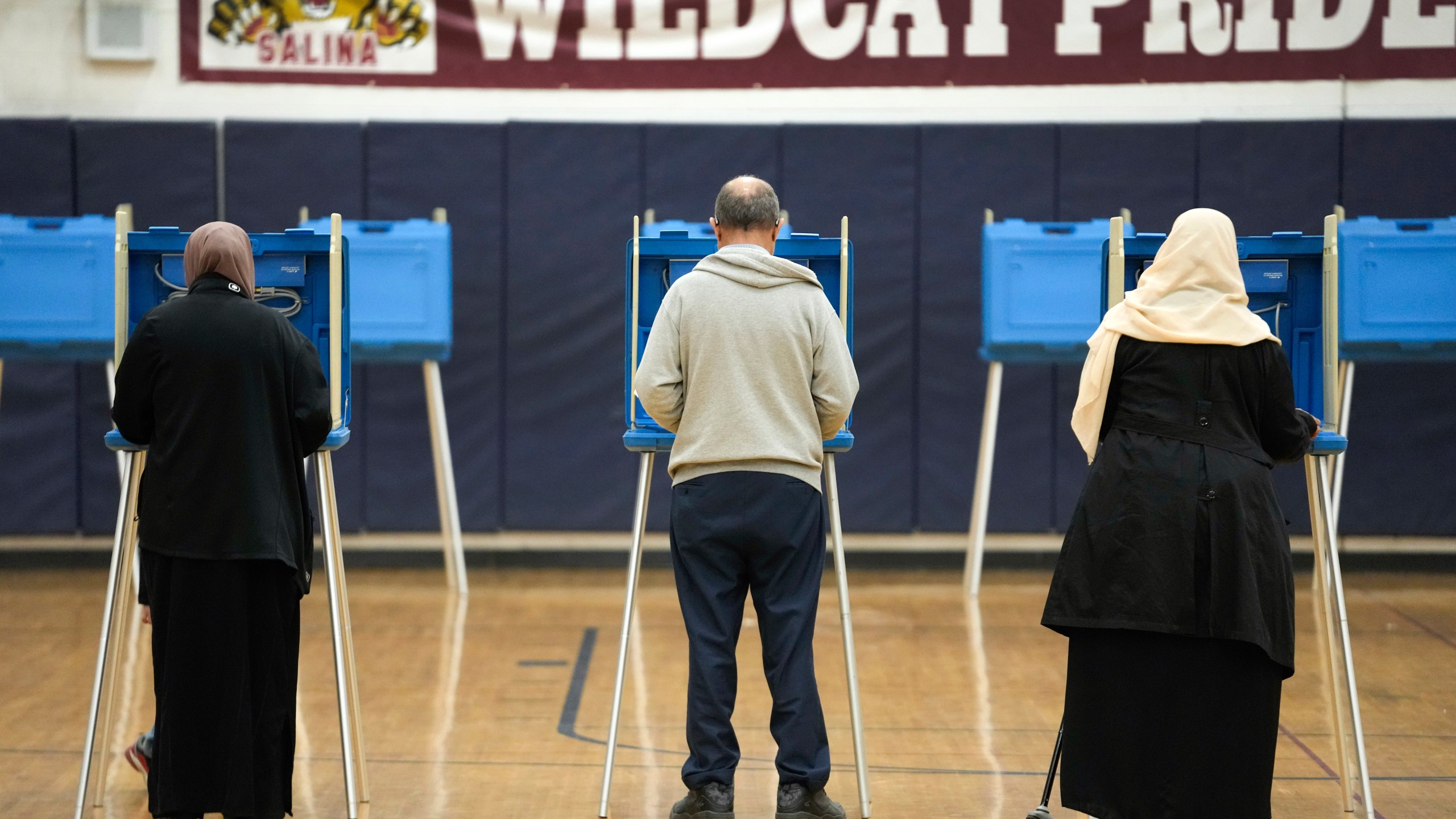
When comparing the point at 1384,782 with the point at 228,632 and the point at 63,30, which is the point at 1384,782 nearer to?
the point at 228,632

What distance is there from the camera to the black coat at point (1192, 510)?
246cm

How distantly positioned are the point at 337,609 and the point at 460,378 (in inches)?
138

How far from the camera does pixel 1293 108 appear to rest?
6223 millimetres

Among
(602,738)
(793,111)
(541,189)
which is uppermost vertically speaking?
(793,111)

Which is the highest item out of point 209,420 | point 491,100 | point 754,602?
point 491,100

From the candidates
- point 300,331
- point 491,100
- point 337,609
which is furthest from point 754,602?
point 491,100

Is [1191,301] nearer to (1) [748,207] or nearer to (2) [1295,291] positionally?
(2) [1295,291]

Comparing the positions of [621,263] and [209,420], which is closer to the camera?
[209,420]

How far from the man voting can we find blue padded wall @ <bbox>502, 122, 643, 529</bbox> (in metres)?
3.53

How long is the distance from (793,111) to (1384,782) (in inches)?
163

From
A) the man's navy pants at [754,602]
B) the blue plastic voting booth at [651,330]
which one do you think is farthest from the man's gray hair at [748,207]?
the man's navy pants at [754,602]

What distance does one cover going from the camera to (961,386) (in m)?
6.30

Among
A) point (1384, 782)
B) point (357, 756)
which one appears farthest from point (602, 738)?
point (1384, 782)

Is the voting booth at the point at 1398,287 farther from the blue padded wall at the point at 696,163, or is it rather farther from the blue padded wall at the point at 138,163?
the blue padded wall at the point at 138,163
